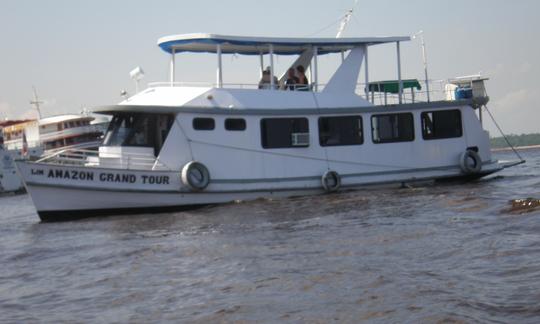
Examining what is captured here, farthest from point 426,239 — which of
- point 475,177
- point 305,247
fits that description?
point 475,177

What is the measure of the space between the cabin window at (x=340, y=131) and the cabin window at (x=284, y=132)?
19.1 inches

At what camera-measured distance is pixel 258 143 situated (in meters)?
18.1

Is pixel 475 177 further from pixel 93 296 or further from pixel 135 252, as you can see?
pixel 93 296

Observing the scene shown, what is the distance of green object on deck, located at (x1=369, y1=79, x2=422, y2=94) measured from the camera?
20859mm

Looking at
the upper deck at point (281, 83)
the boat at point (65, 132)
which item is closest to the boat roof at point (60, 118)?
the boat at point (65, 132)

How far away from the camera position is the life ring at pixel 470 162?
66.7 feet

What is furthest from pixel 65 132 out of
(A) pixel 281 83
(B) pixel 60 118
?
(A) pixel 281 83

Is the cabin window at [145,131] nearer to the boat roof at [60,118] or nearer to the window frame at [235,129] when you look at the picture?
the window frame at [235,129]

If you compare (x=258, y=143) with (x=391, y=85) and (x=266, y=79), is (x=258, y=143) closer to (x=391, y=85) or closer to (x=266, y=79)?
(x=266, y=79)

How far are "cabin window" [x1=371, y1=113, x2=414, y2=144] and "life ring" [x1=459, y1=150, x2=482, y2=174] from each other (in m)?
1.59

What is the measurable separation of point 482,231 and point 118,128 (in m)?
9.94

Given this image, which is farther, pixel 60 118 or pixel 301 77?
pixel 60 118

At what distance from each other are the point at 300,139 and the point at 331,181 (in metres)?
1.29

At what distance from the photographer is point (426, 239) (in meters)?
10.6
